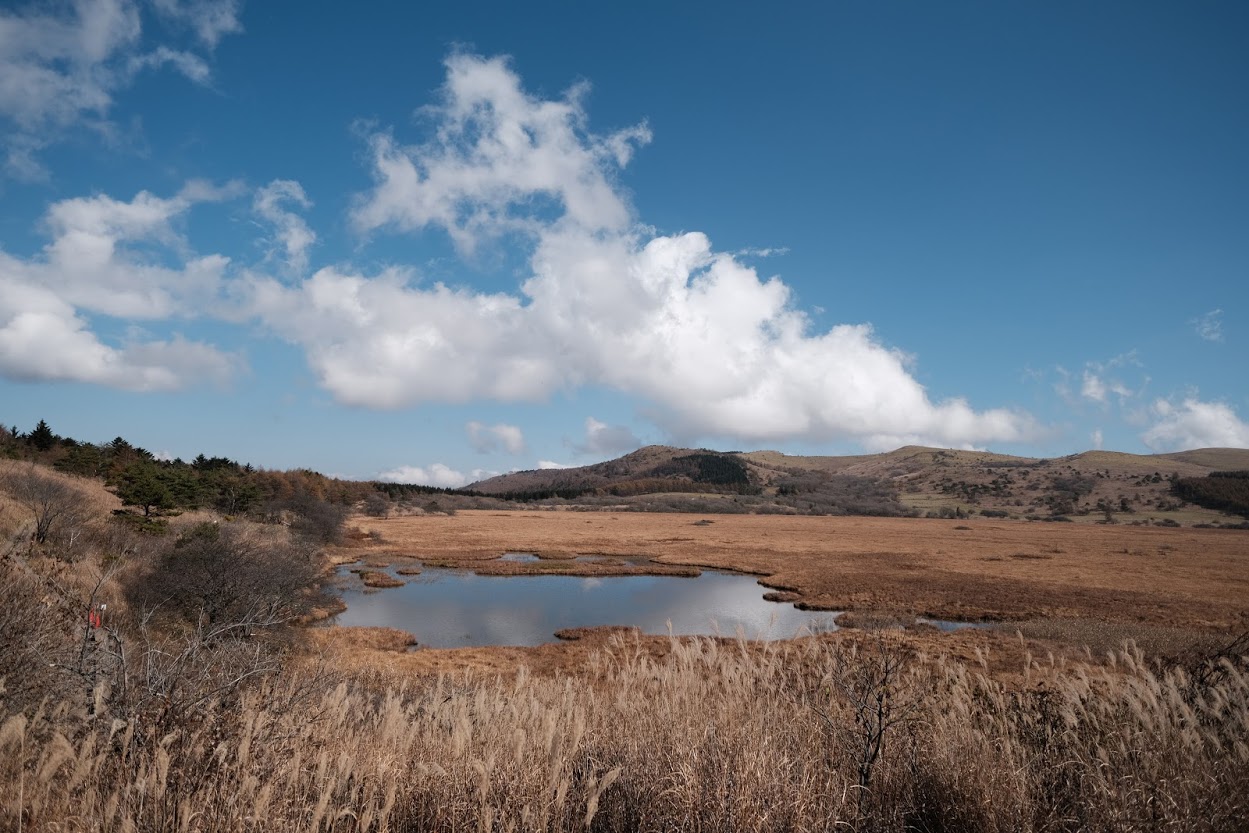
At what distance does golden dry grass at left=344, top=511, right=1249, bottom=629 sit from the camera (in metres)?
28.0

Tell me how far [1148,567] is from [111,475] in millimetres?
68319

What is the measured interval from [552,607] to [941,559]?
103ft

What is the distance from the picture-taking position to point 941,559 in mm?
44688

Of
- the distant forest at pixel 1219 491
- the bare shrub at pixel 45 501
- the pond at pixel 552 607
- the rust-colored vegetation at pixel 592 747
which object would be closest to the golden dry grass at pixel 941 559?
the pond at pixel 552 607

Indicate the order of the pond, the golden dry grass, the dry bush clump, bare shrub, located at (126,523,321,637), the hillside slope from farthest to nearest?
the hillside slope
the golden dry grass
the pond
bare shrub, located at (126,523,321,637)
the dry bush clump

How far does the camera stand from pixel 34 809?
3.03m

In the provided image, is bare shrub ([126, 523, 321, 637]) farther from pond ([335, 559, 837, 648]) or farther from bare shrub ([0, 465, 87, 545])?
pond ([335, 559, 837, 648])

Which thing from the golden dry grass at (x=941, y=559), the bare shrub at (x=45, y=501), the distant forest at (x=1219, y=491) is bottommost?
the golden dry grass at (x=941, y=559)

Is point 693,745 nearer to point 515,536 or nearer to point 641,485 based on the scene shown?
point 515,536

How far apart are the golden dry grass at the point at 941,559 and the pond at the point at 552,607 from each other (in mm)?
3311

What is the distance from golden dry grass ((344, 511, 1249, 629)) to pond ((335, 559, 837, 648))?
130 inches

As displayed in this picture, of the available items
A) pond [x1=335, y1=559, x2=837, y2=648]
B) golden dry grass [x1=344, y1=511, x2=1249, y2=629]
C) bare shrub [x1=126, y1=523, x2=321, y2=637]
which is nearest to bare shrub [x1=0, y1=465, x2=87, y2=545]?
bare shrub [x1=126, y1=523, x2=321, y2=637]

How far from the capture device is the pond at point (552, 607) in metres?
23.5

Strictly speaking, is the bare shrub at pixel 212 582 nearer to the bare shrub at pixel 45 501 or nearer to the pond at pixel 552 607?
the bare shrub at pixel 45 501
